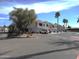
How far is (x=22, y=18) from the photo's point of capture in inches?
2731

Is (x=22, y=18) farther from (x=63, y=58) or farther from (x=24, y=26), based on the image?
(x=63, y=58)

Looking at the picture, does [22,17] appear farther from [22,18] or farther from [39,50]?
[39,50]

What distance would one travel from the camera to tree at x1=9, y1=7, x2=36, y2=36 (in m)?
68.6

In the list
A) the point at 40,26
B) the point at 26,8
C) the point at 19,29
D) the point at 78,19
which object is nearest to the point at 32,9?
the point at 26,8

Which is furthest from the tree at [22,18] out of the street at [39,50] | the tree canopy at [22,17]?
the street at [39,50]

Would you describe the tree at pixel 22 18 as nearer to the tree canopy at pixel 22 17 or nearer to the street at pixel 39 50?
the tree canopy at pixel 22 17

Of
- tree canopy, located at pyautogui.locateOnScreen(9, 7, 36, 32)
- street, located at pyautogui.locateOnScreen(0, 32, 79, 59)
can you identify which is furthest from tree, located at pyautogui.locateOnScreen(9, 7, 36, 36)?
street, located at pyautogui.locateOnScreen(0, 32, 79, 59)

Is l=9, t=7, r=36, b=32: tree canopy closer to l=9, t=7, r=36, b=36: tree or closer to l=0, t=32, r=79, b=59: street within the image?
l=9, t=7, r=36, b=36: tree

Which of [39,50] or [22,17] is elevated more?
[22,17]

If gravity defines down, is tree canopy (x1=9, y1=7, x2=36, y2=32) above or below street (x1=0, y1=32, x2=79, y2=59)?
above

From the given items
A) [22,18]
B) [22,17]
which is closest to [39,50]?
[22,18]

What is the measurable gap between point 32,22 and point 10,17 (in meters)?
8.31

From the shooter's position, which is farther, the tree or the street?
the tree

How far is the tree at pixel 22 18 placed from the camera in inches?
2701
